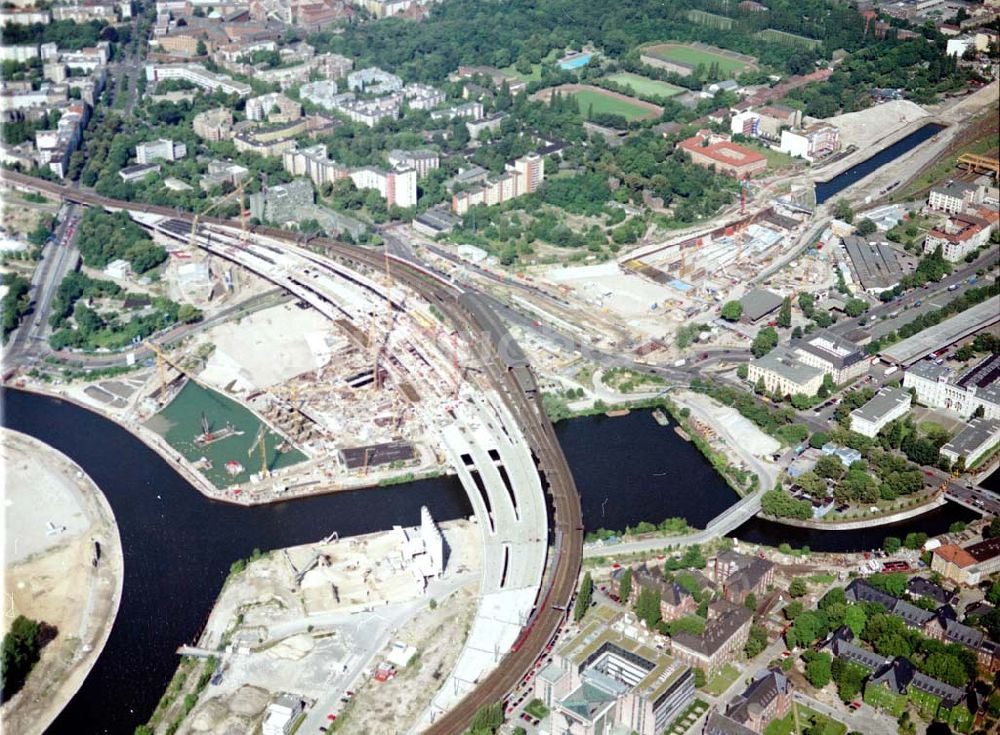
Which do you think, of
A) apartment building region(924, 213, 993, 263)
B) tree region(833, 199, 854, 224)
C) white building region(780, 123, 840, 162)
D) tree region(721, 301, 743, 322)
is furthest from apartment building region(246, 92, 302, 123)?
apartment building region(924, 213, 993, 263)

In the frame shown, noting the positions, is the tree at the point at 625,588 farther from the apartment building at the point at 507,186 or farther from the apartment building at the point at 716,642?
the apartment building at the point at 507,186

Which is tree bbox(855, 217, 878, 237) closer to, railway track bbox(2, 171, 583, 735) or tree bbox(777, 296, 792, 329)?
tree bbox(777, 296, 792, 329)

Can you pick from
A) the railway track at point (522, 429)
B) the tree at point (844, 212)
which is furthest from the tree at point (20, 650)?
the tree at point (844, 212)

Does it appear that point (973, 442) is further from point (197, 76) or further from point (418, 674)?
point (197, 76)

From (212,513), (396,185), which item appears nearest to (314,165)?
(396,185)

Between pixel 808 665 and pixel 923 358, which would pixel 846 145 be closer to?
pixel 923 358
